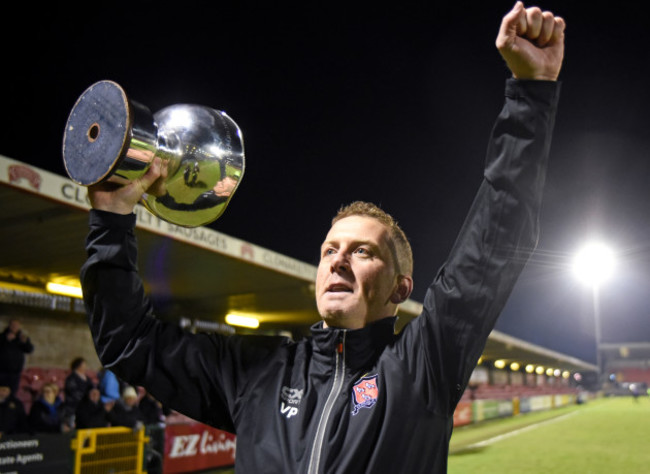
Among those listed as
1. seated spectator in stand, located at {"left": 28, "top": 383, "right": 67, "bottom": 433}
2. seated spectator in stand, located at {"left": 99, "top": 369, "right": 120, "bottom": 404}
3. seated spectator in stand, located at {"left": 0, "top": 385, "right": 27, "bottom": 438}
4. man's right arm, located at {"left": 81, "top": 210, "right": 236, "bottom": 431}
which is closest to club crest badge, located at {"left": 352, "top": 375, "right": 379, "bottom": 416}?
man's right arm, located at {"left": 81, "top": 210, "right": 236, "bottom": 431}

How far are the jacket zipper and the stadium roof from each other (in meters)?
5.71

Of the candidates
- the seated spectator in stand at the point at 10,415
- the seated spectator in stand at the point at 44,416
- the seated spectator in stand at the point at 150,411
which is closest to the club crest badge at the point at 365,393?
the seated spectator in stand at the point at 10,415

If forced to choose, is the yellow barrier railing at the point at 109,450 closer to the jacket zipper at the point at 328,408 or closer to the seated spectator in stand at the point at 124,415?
the seated spectator in stand at the point at 124,415

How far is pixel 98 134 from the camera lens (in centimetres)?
180

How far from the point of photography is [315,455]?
5.80ft

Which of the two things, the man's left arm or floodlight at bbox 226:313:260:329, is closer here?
the man's left arm

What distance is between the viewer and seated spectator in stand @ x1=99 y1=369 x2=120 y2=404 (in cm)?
898

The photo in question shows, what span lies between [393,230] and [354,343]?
0.47 m

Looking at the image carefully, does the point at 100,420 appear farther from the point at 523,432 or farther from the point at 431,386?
the point at 523,432

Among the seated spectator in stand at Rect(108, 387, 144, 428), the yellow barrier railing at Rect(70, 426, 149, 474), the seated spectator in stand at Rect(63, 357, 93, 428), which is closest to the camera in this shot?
the yellow barrier railing at Rect(70, 426, 149, 474)

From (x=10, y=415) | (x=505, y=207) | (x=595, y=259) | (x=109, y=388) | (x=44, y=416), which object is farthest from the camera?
(x=595, y=259)

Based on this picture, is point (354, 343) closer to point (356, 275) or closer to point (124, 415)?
point (356, 275)

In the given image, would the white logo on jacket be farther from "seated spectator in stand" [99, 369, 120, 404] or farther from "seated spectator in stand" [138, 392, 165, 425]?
"seated spectator in stand" [138, 392, 165, 425]

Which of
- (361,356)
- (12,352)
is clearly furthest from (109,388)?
(361,356)
